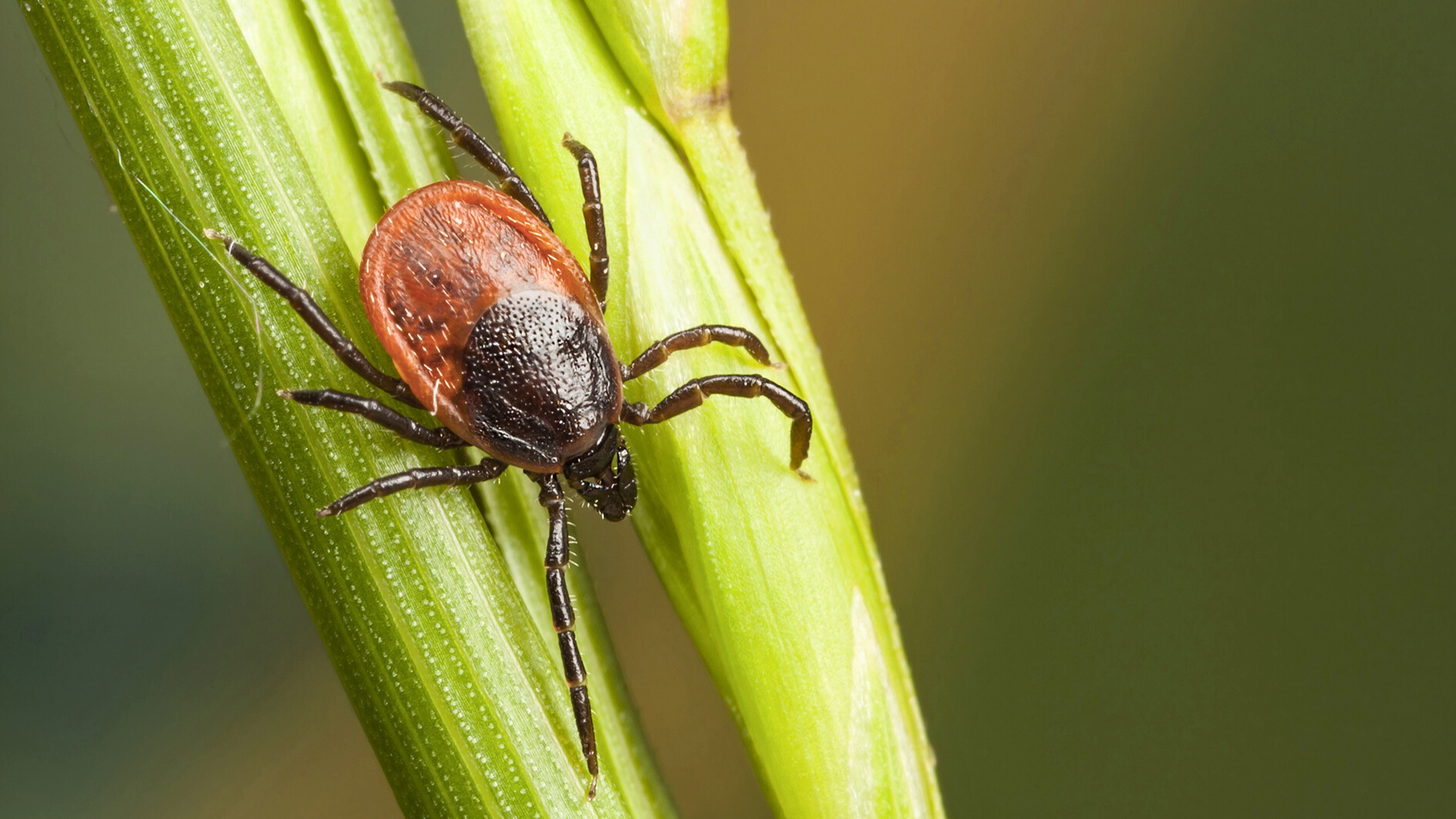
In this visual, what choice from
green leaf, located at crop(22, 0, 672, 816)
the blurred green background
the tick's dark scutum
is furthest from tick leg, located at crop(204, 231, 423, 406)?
the blurred green background

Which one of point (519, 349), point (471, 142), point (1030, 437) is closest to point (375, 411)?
point (519, 349)

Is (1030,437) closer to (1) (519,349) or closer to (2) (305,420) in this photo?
(1) (519,349)

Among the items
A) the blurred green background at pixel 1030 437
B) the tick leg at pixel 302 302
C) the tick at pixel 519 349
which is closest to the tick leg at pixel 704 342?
the tick at pixel 519 349

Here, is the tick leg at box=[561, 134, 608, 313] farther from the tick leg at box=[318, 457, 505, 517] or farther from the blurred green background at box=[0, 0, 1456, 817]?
the blurred green background at box=[0, 0, 1456, 817]

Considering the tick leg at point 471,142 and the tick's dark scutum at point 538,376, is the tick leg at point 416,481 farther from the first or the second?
the tick leg at point 471,142

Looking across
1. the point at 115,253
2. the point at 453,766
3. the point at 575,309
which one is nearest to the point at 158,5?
the point at 575,309

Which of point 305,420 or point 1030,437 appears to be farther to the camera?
point 1030,437
